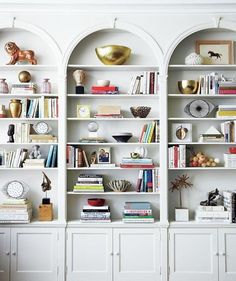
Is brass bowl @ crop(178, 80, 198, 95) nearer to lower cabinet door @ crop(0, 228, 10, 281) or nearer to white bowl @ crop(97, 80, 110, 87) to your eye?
white bowl @ crop(97, 80, 110, 87)

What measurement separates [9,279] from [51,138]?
1.48 metres

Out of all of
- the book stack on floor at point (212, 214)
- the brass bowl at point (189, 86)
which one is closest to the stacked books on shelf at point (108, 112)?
the brass bowl at point (189, 86)

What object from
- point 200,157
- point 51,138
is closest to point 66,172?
point 51,138

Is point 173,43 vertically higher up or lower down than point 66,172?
higher up

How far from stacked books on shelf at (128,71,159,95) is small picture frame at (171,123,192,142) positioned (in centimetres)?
44

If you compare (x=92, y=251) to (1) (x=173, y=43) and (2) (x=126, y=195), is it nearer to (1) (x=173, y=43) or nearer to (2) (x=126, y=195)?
(2) (x=126, y=195)

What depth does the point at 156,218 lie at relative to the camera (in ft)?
12.9

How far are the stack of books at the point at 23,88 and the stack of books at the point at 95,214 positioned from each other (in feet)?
4.45

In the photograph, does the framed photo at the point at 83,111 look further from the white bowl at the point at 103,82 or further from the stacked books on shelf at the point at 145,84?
the stacked books on shelf at the point at 145,84

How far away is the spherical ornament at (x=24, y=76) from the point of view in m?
3.90

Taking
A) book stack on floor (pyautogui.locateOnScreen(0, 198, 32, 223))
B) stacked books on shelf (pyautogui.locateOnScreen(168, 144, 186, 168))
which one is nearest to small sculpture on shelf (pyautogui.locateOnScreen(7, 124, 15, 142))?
book stack on floor (pyautogui.locateOnScreen(0, 198, 32, 223))

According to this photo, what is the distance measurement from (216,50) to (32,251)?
2861 mm

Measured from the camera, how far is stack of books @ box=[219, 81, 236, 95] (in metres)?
3.78

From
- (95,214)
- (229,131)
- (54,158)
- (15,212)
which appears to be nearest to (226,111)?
(229,131)
